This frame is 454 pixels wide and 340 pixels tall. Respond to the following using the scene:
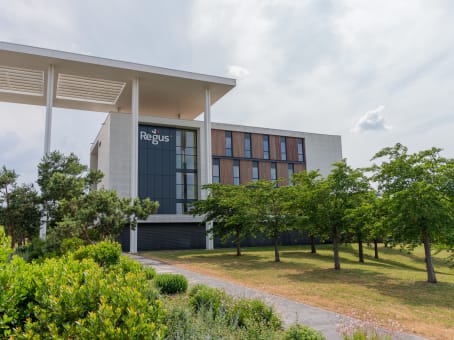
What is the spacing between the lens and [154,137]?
36.8m

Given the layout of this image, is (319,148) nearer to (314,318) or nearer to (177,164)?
(177,164)

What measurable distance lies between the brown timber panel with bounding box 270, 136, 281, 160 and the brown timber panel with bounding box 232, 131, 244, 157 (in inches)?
166

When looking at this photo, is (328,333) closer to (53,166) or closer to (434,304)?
(434,304)

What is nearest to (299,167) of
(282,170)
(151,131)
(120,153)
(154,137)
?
(282,170)

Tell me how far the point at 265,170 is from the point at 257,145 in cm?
331

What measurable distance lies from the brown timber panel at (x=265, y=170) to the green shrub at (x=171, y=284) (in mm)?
32048

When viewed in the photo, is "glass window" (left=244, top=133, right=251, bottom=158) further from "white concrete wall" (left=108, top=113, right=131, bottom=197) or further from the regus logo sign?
"white concrete wall" (left=108, top=113, right=131, bottom=197)

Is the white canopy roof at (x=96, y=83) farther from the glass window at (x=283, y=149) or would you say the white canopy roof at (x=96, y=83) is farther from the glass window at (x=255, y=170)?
the glass window at (x=283, y=149)

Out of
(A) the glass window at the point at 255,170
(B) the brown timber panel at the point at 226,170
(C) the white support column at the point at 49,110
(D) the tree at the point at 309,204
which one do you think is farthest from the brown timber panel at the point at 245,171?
(C) the white support column at the point at 49,110

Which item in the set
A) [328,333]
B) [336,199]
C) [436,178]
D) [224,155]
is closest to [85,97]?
[224,155]

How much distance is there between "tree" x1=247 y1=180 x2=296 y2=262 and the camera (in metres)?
22.7

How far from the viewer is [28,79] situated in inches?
1361

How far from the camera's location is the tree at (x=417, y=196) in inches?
533

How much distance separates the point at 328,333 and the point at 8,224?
71.3ft
